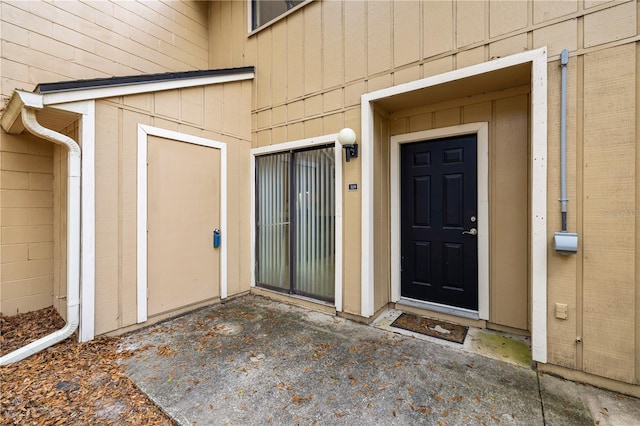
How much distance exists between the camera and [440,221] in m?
3.23

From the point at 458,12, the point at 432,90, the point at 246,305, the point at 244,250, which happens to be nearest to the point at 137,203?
the point at 244,250

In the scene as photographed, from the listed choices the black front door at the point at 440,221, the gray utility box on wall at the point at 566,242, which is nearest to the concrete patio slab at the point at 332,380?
the black front door at the point at 440,221

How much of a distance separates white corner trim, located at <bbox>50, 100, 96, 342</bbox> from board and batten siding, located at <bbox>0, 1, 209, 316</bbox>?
756mm

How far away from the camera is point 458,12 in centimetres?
260

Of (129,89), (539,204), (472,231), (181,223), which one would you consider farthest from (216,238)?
(539,204)

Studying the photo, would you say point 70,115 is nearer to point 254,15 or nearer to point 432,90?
point 254,15

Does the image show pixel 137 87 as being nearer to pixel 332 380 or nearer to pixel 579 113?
pixel 332 380

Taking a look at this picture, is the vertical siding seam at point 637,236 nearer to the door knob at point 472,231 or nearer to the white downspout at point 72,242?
the door knob at point 472,231

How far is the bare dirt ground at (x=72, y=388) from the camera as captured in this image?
1752mm

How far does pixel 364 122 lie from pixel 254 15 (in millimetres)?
2926

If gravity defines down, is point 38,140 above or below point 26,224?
above

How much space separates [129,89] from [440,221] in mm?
3734

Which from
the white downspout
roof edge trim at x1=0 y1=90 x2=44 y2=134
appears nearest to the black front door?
the white downspout

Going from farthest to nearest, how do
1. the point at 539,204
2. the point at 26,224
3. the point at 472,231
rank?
the point at 26,224 → the point at 472,231 → the point at 539,204
